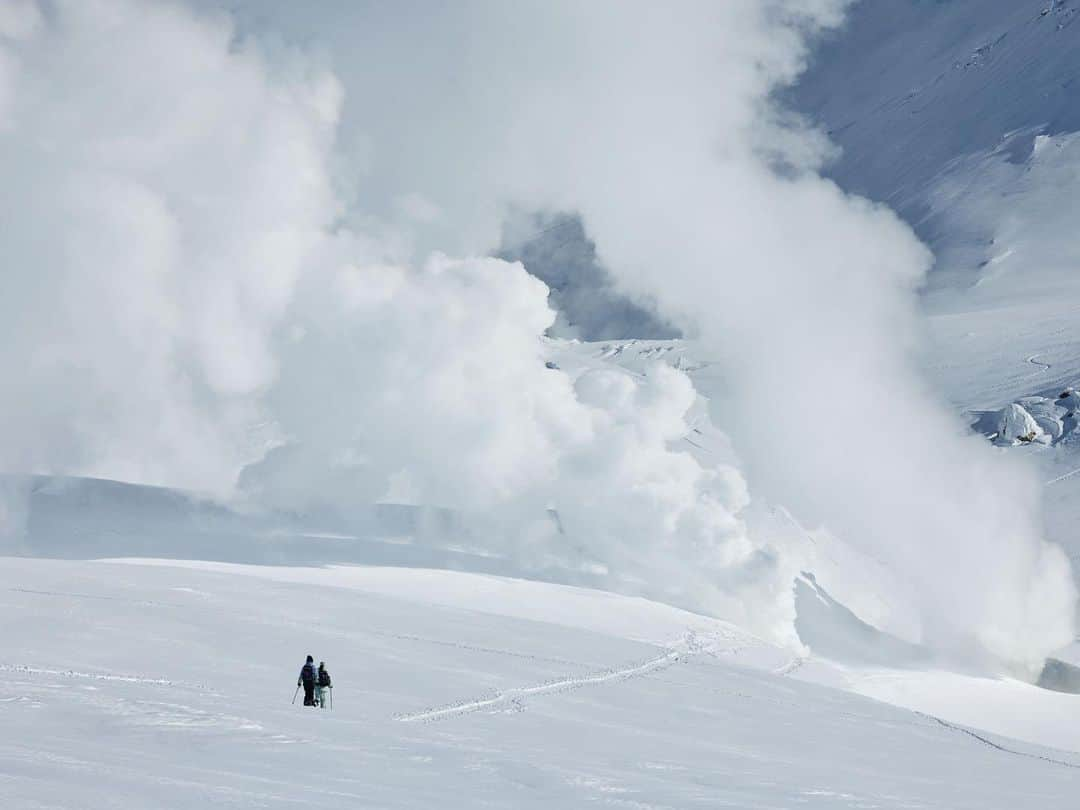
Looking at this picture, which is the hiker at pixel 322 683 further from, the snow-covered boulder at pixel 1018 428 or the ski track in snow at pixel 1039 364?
the ski track in snow at pixel 1039 364

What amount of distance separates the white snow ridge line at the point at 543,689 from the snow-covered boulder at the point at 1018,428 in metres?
68.8

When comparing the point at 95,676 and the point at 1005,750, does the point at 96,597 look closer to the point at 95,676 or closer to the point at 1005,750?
the point at 95,676

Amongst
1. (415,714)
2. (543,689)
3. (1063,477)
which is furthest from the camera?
(1063,477)

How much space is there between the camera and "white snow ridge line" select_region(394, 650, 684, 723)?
1134 inches

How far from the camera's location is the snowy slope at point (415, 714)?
60.0 feet

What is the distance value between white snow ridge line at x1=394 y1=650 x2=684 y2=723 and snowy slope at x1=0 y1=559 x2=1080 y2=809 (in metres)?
0.12

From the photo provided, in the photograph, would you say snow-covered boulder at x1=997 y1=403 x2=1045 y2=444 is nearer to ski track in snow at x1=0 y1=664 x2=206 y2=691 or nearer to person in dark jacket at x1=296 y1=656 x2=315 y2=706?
person in dark jacket at x1=296 y1=656 x2=315 y2=706

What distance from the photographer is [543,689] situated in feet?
116

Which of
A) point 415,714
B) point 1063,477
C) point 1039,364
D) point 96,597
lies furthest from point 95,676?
point 1039,364

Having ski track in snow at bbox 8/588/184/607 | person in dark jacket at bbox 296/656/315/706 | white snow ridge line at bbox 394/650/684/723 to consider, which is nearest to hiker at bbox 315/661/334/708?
person in dark jacket at bbox 296/656/315/706

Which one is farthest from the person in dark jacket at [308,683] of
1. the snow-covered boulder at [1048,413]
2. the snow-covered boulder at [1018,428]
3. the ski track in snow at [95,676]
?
the snow-covered boulder at [1048,413]

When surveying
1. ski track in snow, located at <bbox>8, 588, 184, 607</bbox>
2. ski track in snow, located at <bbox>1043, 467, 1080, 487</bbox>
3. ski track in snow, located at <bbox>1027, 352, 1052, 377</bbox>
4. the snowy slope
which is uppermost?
ski track in snow, located at <bbox>1027, 352, 1052, 377</bbox>

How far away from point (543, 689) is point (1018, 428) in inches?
3285

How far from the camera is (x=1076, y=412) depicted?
109438mm
